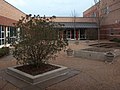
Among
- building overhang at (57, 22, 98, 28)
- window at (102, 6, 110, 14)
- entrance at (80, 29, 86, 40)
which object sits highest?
window at (102, 6, 110, 14)

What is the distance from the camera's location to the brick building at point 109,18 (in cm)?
3264

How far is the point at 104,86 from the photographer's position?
7.27m

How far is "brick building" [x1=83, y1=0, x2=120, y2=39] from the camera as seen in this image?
32.6 metres

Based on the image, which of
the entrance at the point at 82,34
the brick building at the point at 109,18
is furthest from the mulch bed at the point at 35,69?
the entrance at the point at 82,34

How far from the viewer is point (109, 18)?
3634cm

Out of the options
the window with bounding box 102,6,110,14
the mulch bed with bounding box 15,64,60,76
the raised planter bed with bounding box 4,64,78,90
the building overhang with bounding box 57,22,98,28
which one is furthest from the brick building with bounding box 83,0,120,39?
the raised planter bed with bounding box 4,64,78,90

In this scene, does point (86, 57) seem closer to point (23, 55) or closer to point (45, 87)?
point (23, 55)

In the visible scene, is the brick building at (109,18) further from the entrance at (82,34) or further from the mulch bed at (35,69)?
the mulch bed at (35,69)

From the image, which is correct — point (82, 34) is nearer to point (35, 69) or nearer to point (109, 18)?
point (109, 18)

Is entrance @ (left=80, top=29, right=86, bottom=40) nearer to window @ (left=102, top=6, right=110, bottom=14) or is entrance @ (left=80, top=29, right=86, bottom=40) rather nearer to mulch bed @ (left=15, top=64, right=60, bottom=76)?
window @ (left=102, top=6, right=110, bottom=14)

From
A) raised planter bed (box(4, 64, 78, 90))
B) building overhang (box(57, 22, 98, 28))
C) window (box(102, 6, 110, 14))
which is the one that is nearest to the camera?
raised planter bed (box(4, 64, 78, 90))

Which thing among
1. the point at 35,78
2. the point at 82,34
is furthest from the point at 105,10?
the point at 35,78

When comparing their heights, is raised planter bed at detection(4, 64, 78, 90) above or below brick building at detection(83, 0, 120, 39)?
below

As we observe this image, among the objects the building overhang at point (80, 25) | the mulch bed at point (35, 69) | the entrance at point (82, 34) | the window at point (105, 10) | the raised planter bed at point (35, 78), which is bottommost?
the raised planter bed at point (35, 78)
